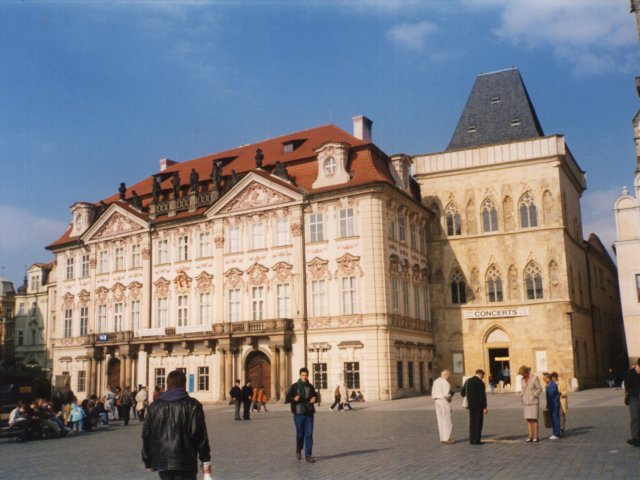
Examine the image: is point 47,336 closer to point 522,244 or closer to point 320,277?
point 320,277

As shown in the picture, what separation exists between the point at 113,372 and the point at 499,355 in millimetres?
27927

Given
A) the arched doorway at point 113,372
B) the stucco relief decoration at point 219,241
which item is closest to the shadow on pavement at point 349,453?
the stucco relief decoration at point 219,241

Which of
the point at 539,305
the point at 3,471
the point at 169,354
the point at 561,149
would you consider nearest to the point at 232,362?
the point at 169,354

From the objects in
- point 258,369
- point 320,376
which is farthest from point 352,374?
point 258,369

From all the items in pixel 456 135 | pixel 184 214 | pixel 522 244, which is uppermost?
pixel 456 135

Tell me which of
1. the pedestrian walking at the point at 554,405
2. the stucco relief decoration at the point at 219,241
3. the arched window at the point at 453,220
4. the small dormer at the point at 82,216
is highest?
the small dormer at the point at 82,216

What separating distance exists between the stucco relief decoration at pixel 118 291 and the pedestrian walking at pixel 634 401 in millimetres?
43116

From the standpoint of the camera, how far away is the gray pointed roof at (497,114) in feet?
168

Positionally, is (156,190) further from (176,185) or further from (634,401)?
(634,401)

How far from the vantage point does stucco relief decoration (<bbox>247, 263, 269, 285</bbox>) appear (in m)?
46.0

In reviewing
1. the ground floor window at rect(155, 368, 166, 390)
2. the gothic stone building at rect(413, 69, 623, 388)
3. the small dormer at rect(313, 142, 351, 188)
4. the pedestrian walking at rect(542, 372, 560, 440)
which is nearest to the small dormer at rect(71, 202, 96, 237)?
the ground floor window at rect(155, 368, 166, 390)

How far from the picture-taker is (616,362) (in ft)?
212

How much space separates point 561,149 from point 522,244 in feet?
22.5

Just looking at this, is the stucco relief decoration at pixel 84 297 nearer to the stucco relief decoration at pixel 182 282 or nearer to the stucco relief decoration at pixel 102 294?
the stucco relief decoration at pixel 102 294
